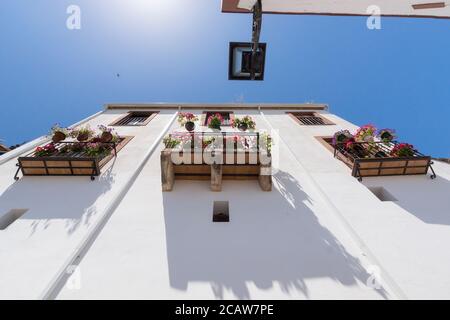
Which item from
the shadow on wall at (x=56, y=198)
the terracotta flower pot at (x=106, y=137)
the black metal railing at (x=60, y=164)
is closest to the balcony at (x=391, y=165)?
the shadow on wall at (x=56, y=198)

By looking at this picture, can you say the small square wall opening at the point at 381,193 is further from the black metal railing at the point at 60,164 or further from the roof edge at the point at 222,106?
the roof edge at the point at 222,106

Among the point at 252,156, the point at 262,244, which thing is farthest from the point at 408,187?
the point at 262,244

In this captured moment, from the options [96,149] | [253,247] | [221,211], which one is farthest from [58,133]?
[253,247]

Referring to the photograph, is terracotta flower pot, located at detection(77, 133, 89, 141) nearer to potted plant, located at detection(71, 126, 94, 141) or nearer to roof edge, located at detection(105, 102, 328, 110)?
potted plant, located at detection(71, 126, 94, 141)

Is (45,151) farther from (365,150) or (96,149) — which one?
(365,150)

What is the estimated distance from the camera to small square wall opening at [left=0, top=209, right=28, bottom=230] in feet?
20.2

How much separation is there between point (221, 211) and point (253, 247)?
81.1 inches

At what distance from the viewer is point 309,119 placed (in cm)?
1503

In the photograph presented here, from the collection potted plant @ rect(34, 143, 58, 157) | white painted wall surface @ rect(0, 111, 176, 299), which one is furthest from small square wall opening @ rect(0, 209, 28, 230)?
potted plant @ rect(34, 143, 58, 157)

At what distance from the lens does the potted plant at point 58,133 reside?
9195mm

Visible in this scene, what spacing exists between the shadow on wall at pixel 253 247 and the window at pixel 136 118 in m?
8.69

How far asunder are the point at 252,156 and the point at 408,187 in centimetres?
514

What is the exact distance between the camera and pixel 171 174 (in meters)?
7.26
